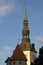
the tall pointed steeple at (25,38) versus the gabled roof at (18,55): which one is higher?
the tall pointed steeple at (25,38)

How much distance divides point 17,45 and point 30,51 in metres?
9.87

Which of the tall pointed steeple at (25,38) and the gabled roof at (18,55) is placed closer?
the gabled roof at (18,55)

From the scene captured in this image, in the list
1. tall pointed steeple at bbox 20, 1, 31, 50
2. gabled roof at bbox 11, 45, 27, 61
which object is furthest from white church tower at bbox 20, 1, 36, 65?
gabled roof at bbox 11, 45, 27, 61

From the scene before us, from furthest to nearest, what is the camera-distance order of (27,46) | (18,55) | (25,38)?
(25,38)
(27,46)
(18,55)

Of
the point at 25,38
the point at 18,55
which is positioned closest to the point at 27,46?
the point at 25,38

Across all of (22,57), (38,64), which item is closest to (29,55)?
(22,57)

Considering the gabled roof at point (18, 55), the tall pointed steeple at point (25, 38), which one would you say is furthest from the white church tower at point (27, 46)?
the gabled roof at point (18, 55)

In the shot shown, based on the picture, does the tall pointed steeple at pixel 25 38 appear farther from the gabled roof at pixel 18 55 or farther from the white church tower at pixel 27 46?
the gabled roof at pixel 18 55

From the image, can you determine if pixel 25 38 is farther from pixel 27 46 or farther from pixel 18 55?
pixel 18 55

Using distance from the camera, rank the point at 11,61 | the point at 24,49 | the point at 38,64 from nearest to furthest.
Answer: the point at 38,64
the point at 11,61
the point at 24,49

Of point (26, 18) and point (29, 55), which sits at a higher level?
point (26, 18)

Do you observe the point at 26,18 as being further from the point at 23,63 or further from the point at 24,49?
the point at 23,63

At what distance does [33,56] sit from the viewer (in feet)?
469

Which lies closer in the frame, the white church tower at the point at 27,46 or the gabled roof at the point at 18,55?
the gabled roof at the point at 18,55
